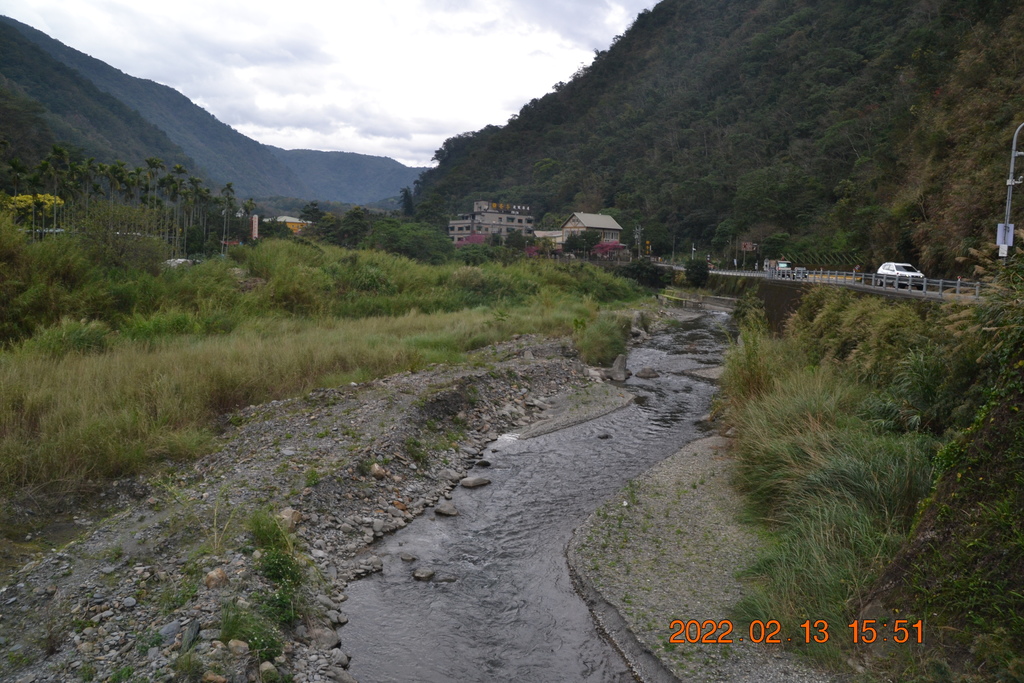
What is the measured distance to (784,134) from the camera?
78125 millimetres

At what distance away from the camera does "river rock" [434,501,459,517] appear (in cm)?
886

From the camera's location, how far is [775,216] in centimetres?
5881

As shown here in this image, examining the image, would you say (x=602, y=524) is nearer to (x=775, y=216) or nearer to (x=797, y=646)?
(x=797, y=646)

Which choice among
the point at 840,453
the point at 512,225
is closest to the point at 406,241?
the point at 840,453

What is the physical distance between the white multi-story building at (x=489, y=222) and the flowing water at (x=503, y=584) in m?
78.8

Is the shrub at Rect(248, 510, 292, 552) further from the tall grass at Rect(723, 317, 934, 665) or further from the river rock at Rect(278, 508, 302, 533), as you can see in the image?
the tall grass at Rect(723, 317, 934, 665)

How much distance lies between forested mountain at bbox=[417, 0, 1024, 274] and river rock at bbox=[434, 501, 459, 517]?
20917mm

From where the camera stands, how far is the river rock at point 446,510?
349 inches

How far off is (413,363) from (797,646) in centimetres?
1127

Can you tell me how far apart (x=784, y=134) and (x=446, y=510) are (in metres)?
82.3

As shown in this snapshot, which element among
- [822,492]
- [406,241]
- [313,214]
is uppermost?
[313,214]

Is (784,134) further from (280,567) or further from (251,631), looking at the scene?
(251,631)

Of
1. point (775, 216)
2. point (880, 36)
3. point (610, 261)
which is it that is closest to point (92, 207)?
point (610, 261)

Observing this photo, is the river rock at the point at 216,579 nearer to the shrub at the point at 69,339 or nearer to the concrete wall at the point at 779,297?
the shrub at the point at 69,339
